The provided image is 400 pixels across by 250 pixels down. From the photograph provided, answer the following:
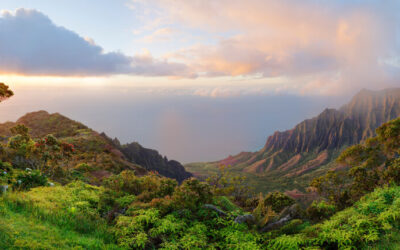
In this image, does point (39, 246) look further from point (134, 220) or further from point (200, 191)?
point (200, 191)

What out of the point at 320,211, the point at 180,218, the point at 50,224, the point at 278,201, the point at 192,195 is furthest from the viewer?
the point at 278,201

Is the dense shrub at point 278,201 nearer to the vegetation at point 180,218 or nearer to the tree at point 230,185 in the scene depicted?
the vegetation at point 180,218

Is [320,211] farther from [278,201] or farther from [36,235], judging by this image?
[36,235]

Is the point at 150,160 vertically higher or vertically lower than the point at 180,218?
lower

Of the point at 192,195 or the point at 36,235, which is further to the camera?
the point at 192,195

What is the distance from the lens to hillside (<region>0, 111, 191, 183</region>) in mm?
27034

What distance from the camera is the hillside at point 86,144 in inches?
1064

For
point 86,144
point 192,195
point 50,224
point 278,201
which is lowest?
point 278,201

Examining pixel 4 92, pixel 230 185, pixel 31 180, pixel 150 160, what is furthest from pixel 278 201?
pixel 150 160

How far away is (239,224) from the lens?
27.1 feet

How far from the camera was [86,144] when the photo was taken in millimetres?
36281

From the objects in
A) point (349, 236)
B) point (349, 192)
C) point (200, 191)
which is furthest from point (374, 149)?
point (200, 191)

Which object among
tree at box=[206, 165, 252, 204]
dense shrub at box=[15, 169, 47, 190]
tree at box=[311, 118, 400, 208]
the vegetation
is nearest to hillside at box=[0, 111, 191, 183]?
dense shrub at box=[15, 169, 47, 190]

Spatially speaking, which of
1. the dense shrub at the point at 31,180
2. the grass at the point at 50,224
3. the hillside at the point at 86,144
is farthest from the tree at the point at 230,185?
the hillside at the point at 86,144
